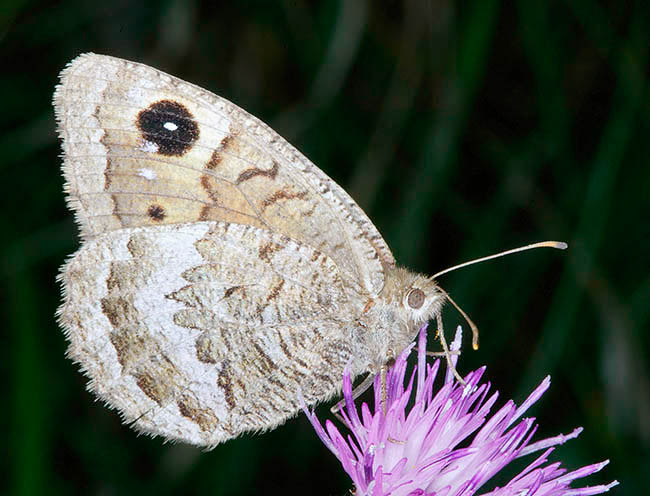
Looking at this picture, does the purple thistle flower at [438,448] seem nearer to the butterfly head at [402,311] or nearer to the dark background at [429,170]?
the butterfly head at [402,311]

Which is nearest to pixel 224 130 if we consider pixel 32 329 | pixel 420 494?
pixel 420 494

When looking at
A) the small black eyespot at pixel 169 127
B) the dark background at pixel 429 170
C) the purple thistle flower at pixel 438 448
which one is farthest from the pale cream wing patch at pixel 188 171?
the dark background at pixel 429 170

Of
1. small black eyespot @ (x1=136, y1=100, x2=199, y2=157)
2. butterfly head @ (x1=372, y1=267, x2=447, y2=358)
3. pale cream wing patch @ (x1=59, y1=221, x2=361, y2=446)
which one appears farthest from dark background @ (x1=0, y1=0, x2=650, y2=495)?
butterfly head @ (x1=372, y1=267, x2=447, y2=358)

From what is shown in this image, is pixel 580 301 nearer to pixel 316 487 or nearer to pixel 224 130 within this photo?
pixel 316 487

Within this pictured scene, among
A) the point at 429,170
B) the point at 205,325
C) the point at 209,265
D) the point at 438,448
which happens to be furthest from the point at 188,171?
the point at 429,170

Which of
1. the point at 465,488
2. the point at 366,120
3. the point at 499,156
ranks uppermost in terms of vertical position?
the point at 366,120

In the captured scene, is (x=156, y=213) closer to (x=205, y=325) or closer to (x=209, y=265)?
(x=209, y=265)

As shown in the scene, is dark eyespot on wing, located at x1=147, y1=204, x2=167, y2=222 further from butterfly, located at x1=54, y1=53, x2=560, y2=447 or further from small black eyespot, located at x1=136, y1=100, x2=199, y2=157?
small black eyespot, located at x1=136, y1=100, x2=199, y2=157
